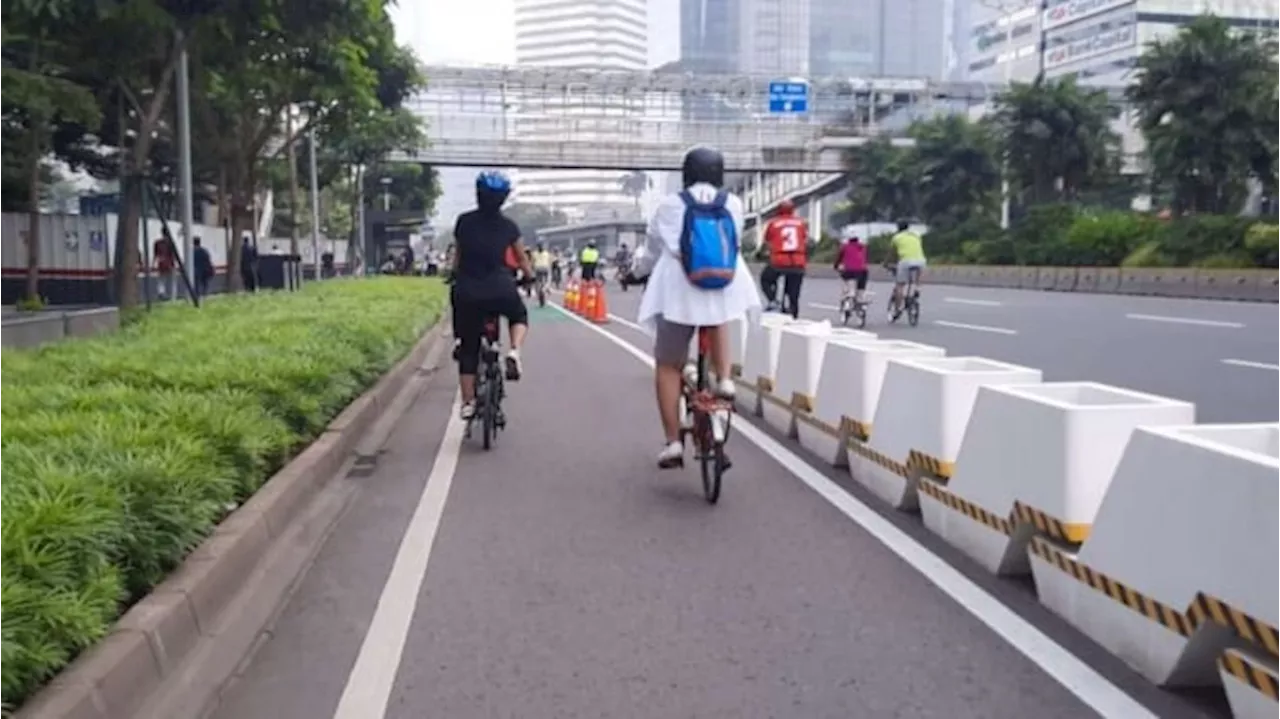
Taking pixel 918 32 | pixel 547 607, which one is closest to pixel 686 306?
pixel 547 607

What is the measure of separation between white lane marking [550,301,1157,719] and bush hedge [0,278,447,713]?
3.09 meters

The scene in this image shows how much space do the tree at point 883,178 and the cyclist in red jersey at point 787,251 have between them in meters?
45.5

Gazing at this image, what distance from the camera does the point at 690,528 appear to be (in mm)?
7008

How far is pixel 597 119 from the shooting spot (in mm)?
56344

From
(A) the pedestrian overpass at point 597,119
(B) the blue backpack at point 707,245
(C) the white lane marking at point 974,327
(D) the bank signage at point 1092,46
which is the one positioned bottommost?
(C) the white lane marking at point 974,327

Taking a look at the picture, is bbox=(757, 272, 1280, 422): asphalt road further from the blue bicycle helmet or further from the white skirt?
the blue bicycle helmet

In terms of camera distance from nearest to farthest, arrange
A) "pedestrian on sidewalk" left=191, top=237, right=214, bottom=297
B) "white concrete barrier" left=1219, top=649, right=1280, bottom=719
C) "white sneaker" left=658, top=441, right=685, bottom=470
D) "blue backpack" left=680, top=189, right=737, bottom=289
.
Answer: "white concrete barrier" left=1219, top=649, right=1280, bottom=719 → "blue backpack" left=680, top=189, right=737, bottom=289 → "white sneaker" left=658, top=441, right=685, bottom=470 → "pedestrian on sidewalk" left=191, top=237, right=214, bottom=297

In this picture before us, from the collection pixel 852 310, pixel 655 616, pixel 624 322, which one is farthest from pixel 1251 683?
pixel 624 322

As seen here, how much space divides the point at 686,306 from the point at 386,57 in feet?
68.5

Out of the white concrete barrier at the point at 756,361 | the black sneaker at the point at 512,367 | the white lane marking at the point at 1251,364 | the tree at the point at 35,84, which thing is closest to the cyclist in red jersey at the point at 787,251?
the white concrete barrier at the point at 756,361

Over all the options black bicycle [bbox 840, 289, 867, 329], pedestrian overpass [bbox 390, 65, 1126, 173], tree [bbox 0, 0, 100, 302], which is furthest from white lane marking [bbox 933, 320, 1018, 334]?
pedestrian overpass [bbox 390, 65, 1126, 173]

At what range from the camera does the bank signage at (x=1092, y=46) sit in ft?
313

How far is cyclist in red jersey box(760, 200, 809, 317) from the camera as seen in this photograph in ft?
53.7

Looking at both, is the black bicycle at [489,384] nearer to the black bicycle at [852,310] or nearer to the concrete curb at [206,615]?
the concrete curb at [206,615]
